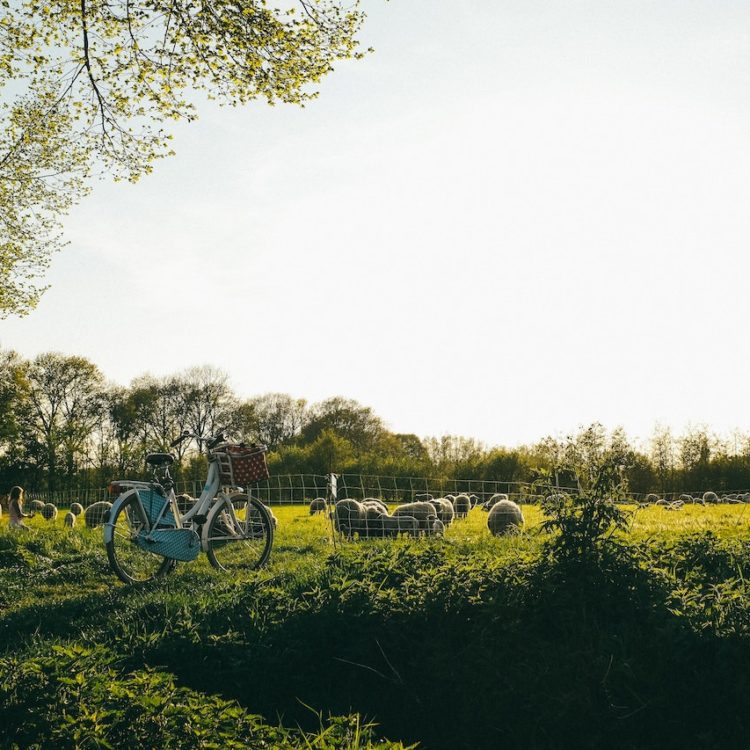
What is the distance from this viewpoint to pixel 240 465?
8961 millimetres

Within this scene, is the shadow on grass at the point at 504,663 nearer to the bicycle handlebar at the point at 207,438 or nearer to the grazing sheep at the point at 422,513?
the bicycle handlebar at the point at 207,438

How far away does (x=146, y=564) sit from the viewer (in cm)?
972

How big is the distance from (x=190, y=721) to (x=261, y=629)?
208cm

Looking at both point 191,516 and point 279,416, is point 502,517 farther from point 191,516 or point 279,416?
point 279,416

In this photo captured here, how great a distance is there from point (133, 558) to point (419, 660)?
19.7 feet

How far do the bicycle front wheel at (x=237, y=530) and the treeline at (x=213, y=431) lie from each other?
22123 millimetres

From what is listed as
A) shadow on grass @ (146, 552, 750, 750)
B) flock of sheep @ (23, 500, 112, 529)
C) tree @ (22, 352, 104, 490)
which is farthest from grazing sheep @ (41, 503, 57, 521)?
shadow on grass @ (146, 552, 750, 750)

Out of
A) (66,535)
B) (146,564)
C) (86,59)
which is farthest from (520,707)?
(86,59)

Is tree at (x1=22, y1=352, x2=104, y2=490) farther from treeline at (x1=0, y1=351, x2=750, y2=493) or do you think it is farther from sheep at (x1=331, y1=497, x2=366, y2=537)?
sheep at (x1=331, y1=497, x2=366, y2=537)

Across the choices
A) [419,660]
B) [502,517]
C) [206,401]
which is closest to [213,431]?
[206,401]

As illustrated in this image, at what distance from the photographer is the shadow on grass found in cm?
475

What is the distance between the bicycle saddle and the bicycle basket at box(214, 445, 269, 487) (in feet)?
1.92

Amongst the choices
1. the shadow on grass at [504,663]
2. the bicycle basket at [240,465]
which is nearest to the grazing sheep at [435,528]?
the bicycle basket at [240,465]

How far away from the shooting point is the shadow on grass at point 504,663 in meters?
4.75
